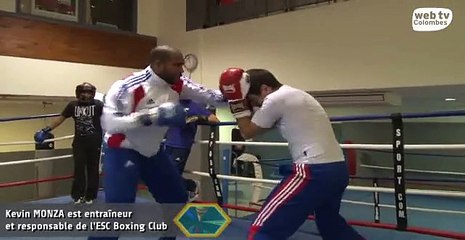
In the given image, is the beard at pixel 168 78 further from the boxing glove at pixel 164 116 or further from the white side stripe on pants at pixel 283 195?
the white side stripe on pants at pixel 283 195

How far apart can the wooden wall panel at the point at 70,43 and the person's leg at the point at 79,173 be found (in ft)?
6.05

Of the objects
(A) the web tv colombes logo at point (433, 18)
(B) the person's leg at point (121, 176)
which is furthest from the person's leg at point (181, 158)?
(A) the web tv colombes logo at point (433, 18)

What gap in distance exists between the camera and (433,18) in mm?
4141

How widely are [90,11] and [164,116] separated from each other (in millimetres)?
4397

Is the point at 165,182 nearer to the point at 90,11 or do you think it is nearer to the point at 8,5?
the point at 8,5

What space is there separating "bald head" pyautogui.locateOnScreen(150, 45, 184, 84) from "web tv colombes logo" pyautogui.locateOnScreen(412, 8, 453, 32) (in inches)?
109

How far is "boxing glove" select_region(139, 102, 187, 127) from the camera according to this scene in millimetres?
2121

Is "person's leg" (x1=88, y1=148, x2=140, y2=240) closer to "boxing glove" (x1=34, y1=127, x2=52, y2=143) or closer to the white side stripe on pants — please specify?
the white side stripe on pants

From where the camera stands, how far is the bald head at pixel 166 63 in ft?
7.47

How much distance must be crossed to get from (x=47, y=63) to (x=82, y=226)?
3401 millimetres

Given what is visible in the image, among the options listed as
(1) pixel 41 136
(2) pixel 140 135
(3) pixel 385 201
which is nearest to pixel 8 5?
(1) pixel 41 136

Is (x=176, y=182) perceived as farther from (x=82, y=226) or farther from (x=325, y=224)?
(x=325, y=224)

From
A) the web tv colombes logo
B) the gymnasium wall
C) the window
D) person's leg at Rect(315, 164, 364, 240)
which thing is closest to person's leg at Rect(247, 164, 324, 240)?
person's leg at Rect(315, 164, 364, 240)

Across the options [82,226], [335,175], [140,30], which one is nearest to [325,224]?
[335,175]
